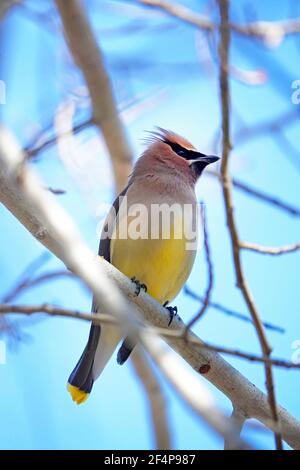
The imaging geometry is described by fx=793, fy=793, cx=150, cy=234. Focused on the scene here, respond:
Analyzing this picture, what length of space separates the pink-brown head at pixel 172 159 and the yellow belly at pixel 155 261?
0.71m

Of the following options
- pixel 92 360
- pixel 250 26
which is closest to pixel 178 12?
pixel 250 26

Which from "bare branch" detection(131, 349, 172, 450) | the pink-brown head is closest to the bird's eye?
the pink-brown head

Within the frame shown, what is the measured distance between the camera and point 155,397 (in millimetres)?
5500

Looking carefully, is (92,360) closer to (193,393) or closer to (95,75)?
(95,75)

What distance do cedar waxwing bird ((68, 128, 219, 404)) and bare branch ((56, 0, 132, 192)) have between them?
753mm

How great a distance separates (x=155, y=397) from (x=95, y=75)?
235 cm

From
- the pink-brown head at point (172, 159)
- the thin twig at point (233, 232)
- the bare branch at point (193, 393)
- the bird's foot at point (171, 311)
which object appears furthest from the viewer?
the pink-brown head at point (172, 159)

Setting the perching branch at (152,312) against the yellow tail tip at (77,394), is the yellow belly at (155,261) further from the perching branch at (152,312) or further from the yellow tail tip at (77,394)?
the perching branch at (152,312)

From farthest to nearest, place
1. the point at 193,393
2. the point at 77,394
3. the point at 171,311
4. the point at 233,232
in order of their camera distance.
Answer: the point at 77,394 → the point at 171,311 → the point at 233,232 → the point at 193,393

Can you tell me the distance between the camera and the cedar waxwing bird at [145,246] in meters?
4.85

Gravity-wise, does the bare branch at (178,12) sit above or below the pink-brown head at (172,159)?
above

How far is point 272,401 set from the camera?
9.96ft

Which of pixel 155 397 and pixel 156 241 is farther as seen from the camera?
pixel 155 397

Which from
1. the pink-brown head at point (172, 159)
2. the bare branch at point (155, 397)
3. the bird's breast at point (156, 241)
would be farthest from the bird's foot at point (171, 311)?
the pink-brown head at point (172, 159)
